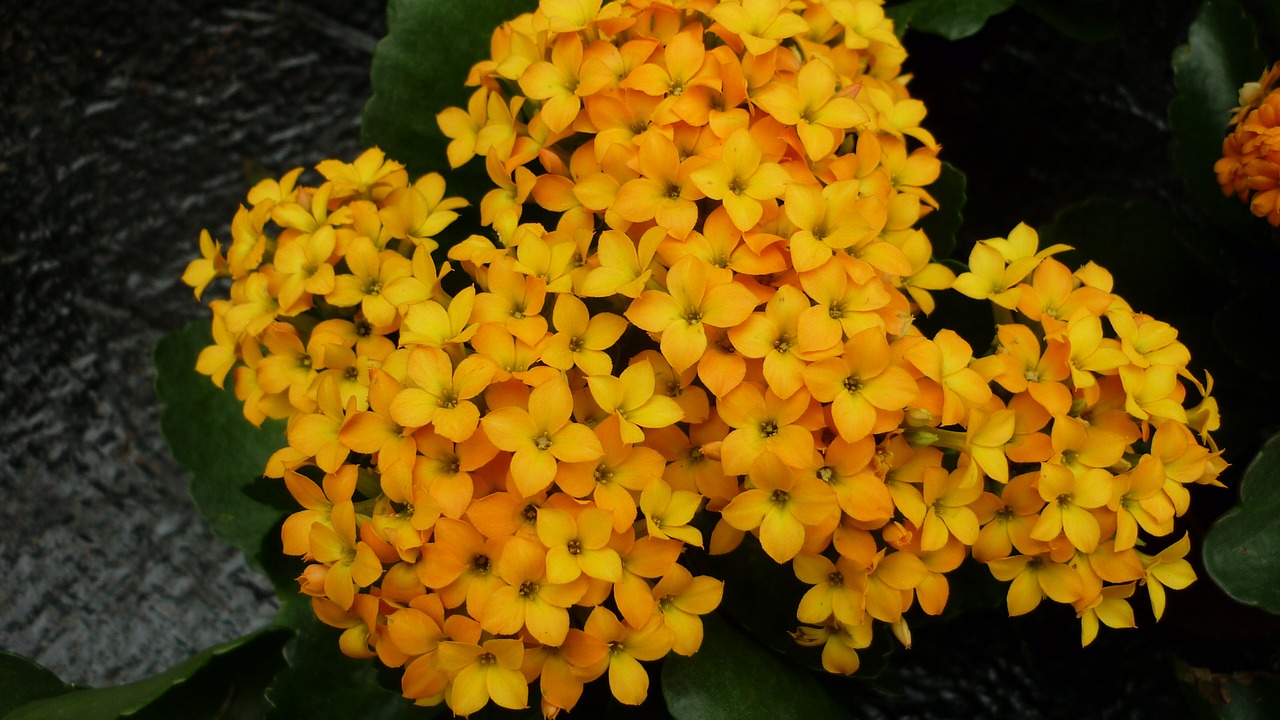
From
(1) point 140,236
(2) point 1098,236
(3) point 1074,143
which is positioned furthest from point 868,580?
(1) point 140,236

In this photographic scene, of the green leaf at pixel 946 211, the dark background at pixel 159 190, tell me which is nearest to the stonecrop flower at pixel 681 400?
the green leaf at pixel 946 211

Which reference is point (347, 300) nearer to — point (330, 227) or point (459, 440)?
point (330, 227)

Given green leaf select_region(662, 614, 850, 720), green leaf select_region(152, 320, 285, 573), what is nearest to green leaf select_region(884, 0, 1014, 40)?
green leaf select_region(662, 614, 850, 720)

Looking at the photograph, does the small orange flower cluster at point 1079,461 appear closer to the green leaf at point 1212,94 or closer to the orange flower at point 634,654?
the orange flower at point 634,654

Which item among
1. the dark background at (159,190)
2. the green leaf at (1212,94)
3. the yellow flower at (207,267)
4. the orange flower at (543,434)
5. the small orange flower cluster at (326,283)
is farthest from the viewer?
the dark background at (159,190)

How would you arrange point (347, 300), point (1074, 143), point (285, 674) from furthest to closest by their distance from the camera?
point (1074, 143) < point (285, 674) < point (347, 300)

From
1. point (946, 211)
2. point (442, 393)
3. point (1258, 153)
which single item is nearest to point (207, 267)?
point (442, 393)

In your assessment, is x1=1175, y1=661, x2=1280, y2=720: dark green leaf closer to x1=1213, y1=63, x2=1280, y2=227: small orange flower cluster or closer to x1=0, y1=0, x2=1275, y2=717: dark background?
x1=0, y1=0, x2=1275, y2=717: dark background
